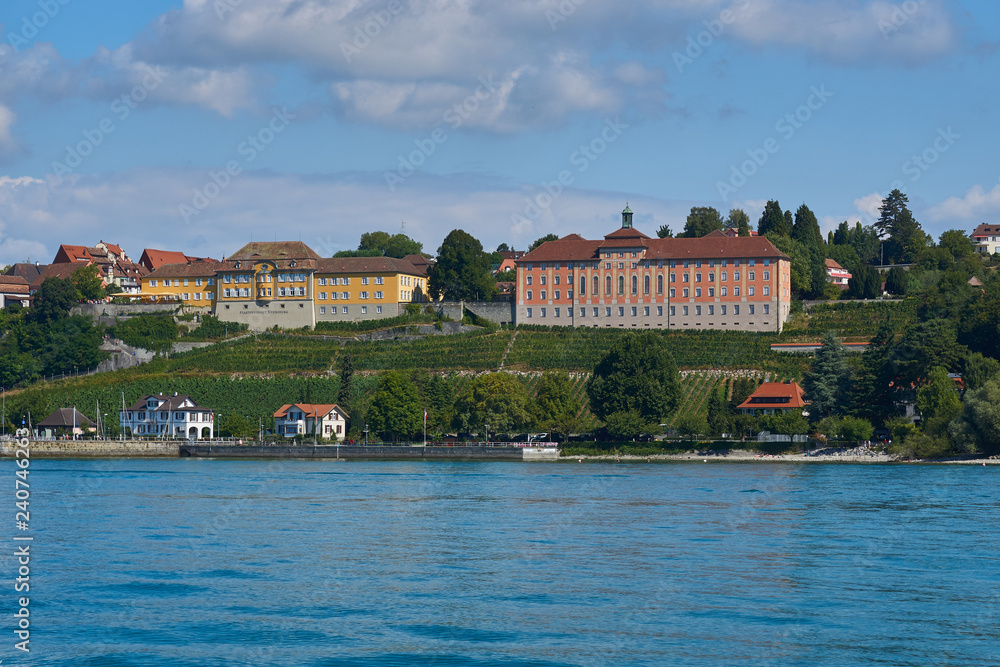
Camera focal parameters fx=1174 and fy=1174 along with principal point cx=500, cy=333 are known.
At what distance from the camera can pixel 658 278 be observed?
11062 centimetres

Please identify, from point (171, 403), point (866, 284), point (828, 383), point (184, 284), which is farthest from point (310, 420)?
point (866, 284)

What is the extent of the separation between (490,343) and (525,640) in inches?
3305

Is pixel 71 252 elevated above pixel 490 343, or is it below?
above

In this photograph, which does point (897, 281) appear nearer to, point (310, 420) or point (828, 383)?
point (828, 383)

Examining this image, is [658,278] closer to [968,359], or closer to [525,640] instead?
[968,359]

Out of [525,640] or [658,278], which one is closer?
[525,640]

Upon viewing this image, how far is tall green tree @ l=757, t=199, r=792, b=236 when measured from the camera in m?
122

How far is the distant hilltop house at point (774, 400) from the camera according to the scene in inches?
3253

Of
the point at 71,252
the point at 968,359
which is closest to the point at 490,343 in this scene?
the point at 968,359

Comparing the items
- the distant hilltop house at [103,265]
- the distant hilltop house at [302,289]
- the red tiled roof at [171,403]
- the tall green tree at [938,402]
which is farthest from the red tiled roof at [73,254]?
the tall green tree at [938,402]

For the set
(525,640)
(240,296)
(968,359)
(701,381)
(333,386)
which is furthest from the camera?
(240,296)

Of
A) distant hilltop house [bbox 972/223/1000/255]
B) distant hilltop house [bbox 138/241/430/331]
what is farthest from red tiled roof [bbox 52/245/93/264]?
distant hilltop house [bbox 972/223/1000/255]

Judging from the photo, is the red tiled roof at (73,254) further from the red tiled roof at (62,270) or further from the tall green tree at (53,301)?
the tall green tree at (53,301)

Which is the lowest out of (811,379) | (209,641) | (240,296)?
(209,641)
